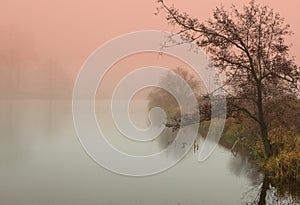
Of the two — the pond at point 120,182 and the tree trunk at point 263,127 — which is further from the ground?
the tree trunk at point 263,127

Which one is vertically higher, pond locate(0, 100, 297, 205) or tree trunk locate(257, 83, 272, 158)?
tree trunk locate(257, 83, 272, 158)

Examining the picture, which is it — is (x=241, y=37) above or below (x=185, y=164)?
above

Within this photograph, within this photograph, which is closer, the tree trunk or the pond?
the pond

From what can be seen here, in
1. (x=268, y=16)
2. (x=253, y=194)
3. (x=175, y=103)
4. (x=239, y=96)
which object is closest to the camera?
(x=253, y=194)

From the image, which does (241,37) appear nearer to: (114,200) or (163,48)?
(163,48)

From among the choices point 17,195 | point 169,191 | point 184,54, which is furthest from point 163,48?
point 17,195

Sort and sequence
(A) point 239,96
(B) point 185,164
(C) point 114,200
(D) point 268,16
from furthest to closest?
(B) point 185,164 → (A) point 239,96 → (D) point 268,16 → (C) point 114,200

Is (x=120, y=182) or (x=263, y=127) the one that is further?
(x=263, y=127)

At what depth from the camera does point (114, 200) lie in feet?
46.4

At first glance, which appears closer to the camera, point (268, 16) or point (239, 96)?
point (268, 16)

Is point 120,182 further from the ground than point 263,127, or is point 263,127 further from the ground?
point 263,127

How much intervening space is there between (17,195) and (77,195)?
7.59ft

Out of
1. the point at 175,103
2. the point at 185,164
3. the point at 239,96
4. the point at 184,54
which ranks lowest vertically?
the point at 185,164

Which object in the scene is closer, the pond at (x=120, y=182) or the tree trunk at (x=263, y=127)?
the pond at (x=120, y=182)
